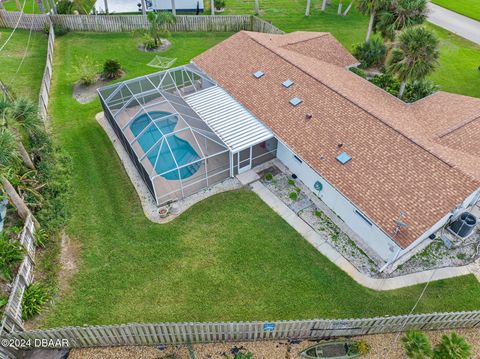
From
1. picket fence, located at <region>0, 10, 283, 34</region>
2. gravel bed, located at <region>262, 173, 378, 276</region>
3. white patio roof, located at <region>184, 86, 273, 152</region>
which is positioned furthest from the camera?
picket fence, located at <region>0, 10, 283, 34</region>

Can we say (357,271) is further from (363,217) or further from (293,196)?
(293,196)

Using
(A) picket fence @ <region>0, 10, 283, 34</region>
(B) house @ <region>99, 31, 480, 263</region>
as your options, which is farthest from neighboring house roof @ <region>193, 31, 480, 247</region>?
(A) picket fence @ <region>0, 10, 283, 34</region>

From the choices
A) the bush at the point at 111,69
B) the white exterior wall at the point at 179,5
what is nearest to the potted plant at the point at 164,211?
the bush at the point at 111,69

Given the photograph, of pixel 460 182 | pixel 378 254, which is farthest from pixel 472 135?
pixel 378 254

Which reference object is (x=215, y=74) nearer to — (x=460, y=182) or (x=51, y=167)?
(x=51, y=167)

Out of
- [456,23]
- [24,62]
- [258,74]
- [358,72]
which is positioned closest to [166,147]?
[258,74]

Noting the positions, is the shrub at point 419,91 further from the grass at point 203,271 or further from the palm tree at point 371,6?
the grass at point 203,271

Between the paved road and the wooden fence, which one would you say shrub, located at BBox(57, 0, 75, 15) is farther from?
the paved road
